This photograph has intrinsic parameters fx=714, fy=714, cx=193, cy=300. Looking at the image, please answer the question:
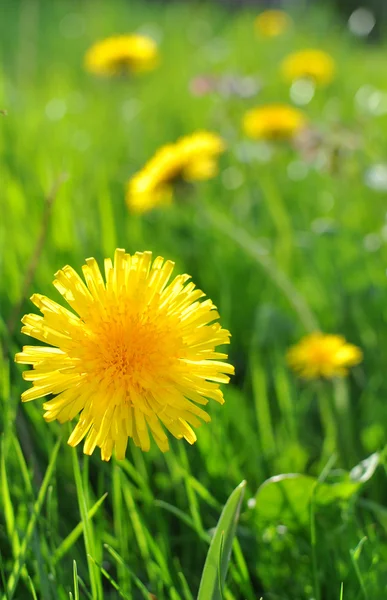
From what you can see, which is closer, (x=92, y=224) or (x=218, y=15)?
(x=92, y=224)

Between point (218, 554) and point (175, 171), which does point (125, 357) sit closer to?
point (218, 554)

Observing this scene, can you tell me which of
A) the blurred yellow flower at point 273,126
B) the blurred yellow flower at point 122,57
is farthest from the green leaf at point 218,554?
the blurred yellow flower at point 122,57

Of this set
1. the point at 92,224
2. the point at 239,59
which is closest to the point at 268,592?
the point at 92,224

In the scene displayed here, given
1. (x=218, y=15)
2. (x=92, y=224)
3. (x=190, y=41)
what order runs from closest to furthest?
(x=92, y=224)
(x=190, y=41)
(x=218, y=15)

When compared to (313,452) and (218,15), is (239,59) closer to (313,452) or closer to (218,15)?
(218,15)

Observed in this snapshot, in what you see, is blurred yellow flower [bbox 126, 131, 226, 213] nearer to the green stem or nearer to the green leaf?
the green stem

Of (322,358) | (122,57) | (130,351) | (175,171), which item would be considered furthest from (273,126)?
(130,351)
